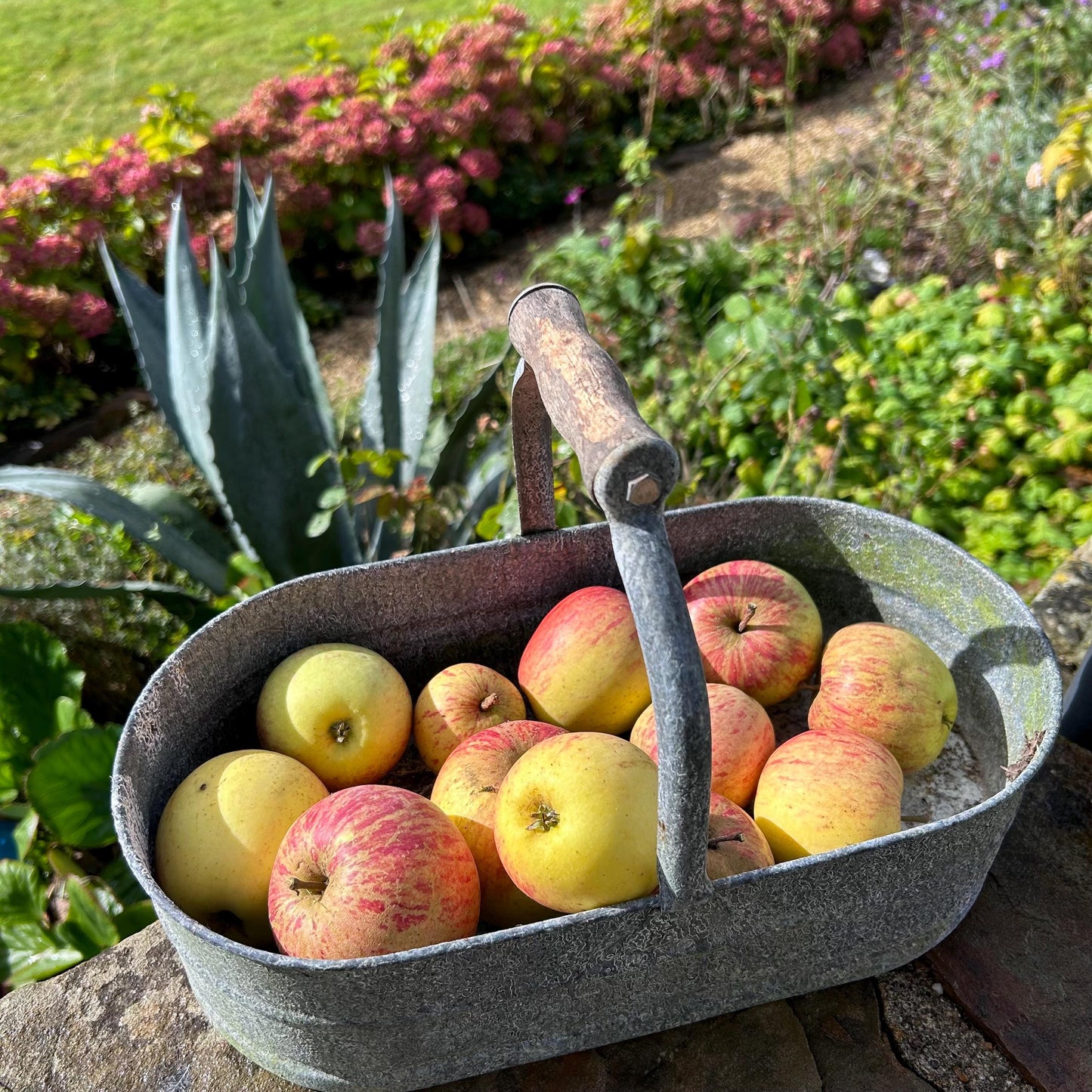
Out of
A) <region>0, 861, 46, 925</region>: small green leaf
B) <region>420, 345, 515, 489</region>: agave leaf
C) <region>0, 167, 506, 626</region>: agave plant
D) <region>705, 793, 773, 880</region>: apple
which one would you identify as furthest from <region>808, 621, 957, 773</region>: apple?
<region>0, 861, 46, 925</region>: small green leaf

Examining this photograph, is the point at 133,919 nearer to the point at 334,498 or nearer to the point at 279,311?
the point at 334,498

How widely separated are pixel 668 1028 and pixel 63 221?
13.2ft

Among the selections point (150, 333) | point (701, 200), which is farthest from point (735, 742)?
point (701, 200)

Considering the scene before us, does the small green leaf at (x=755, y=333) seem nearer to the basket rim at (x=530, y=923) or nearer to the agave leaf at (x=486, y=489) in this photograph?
the agave leaf at (x=486, y=489)

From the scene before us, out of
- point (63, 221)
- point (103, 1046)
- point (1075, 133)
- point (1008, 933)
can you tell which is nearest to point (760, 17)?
point (1075, 133)

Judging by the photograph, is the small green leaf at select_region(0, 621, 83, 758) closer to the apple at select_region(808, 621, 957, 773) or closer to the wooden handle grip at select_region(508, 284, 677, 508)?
Answer: the wooden handle grip at select_region(508, 284, 677, 508)

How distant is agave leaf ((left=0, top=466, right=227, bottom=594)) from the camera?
1.91 meters

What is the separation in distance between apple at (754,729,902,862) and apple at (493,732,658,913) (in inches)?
7.6

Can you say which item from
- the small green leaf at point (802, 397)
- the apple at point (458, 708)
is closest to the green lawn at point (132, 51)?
the small green leaf at point (802, 397)

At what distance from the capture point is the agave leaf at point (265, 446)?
6.59ft

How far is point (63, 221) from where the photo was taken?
3.90m

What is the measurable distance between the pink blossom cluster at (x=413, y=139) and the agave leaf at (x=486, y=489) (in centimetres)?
163

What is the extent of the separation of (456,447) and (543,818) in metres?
1.60

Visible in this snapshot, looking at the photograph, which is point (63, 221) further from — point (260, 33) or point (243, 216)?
point (260, 33)
